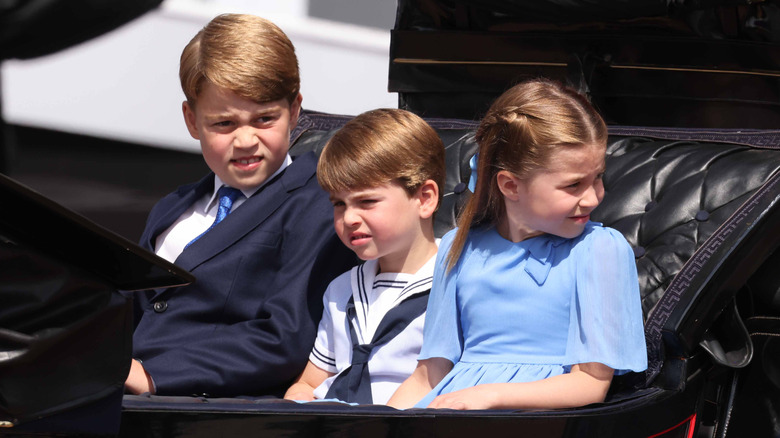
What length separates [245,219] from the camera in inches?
84.2

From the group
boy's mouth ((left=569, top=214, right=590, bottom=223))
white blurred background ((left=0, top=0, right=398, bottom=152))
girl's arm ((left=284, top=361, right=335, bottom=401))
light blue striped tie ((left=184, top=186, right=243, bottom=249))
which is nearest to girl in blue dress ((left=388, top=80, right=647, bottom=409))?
boy's mouth ((left=569, top=214, right=590, bottom=223))

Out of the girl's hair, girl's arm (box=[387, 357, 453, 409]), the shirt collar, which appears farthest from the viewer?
the shirt collar

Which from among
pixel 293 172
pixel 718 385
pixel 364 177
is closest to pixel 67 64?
pixel 293 172

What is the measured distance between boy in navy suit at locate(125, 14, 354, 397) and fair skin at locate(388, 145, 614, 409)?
11.6 inches

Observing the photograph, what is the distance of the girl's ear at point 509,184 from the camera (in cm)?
184

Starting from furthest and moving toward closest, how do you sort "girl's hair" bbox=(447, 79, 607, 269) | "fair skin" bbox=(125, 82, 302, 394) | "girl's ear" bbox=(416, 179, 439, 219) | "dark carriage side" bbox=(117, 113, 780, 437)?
"fair skin" bbox=(125, 82, 302, 394) → "girl's ear" bbox=(416, 179, 439, 219) → "girl's hair" bbox=(447, 79, 607, 269) → "dark carriage side" bbox=(117, 113, 780, 437)

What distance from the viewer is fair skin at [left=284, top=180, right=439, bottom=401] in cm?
Answer: 194

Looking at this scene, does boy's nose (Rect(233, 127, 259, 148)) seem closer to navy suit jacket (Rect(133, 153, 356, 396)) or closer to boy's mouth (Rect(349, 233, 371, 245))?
navy suit jacket (Rect(133, 153, 356, 396))

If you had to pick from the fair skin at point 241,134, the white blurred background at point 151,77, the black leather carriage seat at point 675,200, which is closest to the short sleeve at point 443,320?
the black leather carriage seat at point 675,200

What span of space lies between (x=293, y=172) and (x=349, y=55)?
2788 millimetres

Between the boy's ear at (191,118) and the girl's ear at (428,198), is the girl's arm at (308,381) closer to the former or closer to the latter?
the girl's ear at (428,198)

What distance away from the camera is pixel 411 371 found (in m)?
1.97

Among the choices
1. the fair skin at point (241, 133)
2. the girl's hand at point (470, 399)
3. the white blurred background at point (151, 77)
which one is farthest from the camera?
the white blurred background at point (151, 77)

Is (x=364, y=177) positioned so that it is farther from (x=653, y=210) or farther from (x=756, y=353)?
(x=756, y=353)
